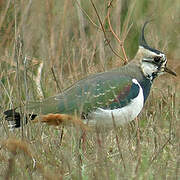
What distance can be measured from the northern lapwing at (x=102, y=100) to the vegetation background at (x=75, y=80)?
0.49 feet

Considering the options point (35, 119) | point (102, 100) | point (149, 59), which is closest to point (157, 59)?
point (149, 59)

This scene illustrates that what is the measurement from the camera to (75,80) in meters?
7.32

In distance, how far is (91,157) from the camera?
15.1ft

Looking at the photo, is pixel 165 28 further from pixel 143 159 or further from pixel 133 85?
pixel 143 159

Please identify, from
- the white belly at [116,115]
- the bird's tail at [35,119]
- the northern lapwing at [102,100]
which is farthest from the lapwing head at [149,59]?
the bird's tail at [35,119]

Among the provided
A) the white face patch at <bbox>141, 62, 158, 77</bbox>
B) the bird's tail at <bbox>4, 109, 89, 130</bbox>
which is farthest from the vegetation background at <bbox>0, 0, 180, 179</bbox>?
the white face patch at <bbox>141, 62, 158, 77</bbox>

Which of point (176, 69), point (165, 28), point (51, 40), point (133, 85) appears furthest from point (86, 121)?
point (165, 28)

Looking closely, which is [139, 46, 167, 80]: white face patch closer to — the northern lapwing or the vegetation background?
the northern lapwing

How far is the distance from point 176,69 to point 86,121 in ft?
6.98

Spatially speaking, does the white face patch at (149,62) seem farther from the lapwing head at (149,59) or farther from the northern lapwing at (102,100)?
the northern lapwing at (102,100)

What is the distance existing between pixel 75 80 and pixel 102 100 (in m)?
1.89

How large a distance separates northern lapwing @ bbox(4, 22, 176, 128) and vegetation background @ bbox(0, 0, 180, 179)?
15cm

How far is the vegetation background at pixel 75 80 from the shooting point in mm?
4090

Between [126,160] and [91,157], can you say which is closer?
[126,160]
